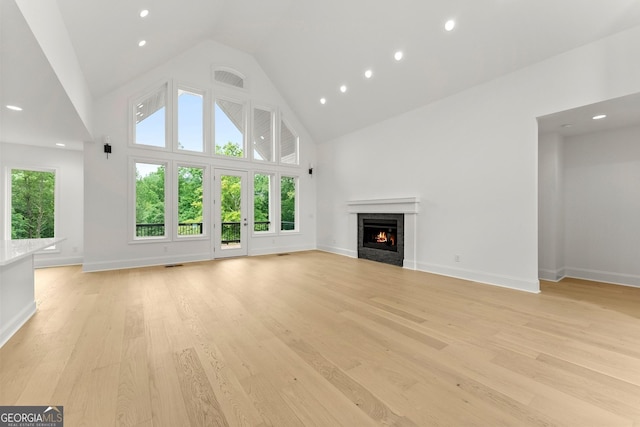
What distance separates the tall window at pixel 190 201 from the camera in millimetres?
6215

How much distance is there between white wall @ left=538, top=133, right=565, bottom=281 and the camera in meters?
4.56

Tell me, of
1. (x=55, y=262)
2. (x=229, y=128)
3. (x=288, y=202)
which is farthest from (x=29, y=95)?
(x=288, y=202)

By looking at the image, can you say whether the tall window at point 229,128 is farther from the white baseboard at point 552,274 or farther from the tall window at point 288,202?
the white baseboard at point 552,274

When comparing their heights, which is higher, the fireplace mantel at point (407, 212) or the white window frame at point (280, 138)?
the white window frame at point (280, 138)

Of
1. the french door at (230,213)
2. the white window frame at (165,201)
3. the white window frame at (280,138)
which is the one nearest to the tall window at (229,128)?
the french door at (230,213)

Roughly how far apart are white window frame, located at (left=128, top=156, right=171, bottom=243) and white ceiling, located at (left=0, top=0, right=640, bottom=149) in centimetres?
147

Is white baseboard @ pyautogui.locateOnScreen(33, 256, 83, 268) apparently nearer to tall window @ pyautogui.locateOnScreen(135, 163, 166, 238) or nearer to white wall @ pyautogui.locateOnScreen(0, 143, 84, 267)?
white wall @ pyautogui.locateOnScreen(0, 143, 84, 267)

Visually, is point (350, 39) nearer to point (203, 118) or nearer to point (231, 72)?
point (231, 72)

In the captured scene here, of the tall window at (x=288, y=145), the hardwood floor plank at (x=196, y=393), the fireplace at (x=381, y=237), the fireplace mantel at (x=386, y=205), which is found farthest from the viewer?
the tall window at (x=288, y=145)

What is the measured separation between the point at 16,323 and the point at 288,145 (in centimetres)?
656

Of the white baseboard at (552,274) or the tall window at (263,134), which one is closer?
the white baseboard at (552,274)

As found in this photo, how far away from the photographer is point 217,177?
656cm

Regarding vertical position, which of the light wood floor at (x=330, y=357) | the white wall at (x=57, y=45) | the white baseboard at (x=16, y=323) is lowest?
the light wood floor at (x=330, y=357)

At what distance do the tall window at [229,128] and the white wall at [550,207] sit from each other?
257 inches
